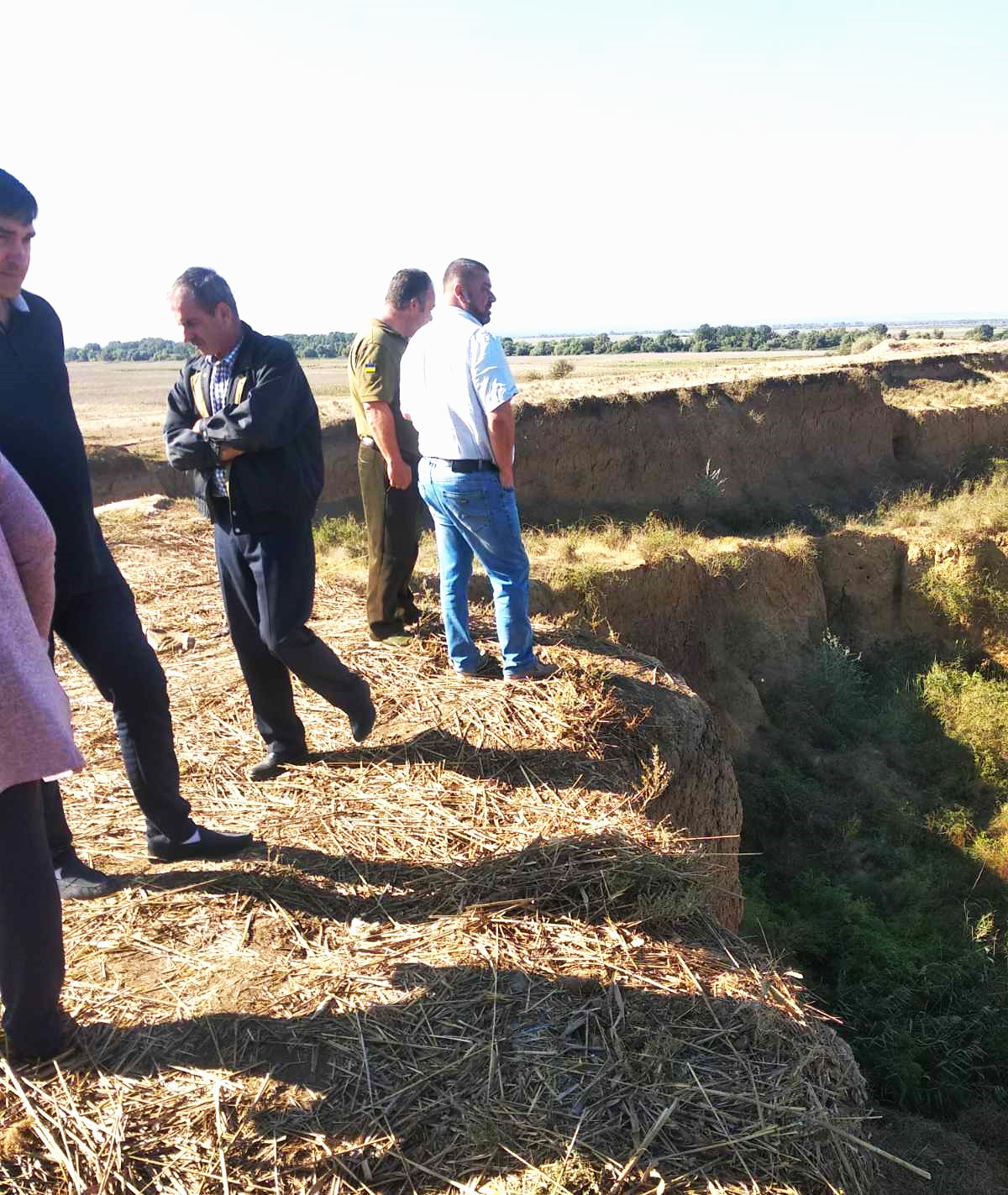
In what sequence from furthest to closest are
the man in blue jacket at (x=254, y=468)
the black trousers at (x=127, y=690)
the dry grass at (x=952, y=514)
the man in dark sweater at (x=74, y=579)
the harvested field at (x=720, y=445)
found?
the harvested field at (x=720, y=445) < the dry grass at (x=952, y=514) < the man in blue jacket at (x=254, y=468) < the black trousers at (x=127, y=690) < the man in dark sweater at (x=74, y=579)

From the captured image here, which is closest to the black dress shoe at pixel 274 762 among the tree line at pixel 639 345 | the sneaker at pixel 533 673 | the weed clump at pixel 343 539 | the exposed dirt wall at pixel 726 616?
the sneaker at pixel 533 673

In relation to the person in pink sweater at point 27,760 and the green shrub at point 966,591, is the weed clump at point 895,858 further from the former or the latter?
the person in pink sweater at point 27,760

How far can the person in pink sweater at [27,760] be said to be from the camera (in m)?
2.21

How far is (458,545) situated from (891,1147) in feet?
13.6

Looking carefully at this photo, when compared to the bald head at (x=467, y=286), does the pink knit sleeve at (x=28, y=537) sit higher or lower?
lower

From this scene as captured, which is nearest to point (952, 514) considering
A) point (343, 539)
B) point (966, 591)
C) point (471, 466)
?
point (966, 591)

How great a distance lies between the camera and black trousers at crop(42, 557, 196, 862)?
304 cm

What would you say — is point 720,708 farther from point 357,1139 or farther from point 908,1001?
point 357,1139

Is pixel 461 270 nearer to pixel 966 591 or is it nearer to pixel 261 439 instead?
pixel 261 439

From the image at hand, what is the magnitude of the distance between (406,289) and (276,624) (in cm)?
211

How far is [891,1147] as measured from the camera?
5312mm

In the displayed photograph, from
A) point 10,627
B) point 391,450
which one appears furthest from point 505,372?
point 10,627

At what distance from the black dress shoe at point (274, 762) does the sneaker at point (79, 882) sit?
2.92ft

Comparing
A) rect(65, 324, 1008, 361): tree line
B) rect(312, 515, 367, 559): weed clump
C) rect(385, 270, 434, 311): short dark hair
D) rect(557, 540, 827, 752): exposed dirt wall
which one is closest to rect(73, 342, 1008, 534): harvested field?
rect(557, 540, 827, 752): exposed dirt wall
